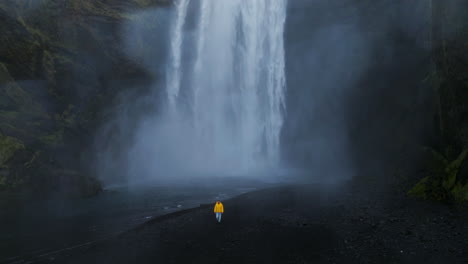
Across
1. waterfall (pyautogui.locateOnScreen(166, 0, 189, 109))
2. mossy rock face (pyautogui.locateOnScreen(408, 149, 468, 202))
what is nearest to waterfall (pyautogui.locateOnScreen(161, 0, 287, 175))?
waterfall (pyautogui.locateOnScreen(166, 0, 189, 109))

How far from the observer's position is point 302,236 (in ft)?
36.0

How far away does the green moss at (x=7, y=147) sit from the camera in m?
19.5

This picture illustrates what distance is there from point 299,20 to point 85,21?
2384cm

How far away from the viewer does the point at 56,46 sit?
87.2ft

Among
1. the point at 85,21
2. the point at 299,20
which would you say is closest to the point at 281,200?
the point at 85,21

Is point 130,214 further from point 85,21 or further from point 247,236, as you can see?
point 85,21

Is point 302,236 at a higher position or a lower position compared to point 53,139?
lower

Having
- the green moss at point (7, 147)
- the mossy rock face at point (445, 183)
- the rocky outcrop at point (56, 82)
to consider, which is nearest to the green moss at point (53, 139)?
the rocky outcrop at point (56, 82)

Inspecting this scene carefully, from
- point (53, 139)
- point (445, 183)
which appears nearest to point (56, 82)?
point (53, 139)

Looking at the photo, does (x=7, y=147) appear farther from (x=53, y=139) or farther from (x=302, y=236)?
(x=302, y=236)

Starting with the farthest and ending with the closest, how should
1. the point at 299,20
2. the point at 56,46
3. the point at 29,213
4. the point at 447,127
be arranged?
the point at 299,20 < the point at 56,46 < the point at 29,213 < the point at 447,127

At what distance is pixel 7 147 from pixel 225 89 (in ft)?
80.7

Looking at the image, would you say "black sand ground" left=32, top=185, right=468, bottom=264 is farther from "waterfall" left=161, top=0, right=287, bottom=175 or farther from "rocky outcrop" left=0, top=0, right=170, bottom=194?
"waterfall" left=161, top=0, right=287, bottom=175

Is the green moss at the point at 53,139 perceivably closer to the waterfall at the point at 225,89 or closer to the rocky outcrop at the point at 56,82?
the rocky outcrop at the point at 56,82
